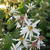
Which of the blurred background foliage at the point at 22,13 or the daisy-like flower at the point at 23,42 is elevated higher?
the blurred background foliage at the point at 22,13

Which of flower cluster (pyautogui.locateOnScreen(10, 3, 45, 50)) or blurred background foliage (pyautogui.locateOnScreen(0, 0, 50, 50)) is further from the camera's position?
blurred background foliage (pyautogui.locateOnScreen(0, 0, 50, 50))

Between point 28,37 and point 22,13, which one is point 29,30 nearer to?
point 28,37

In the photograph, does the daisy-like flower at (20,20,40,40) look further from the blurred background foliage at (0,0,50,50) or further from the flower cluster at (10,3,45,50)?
the blurred background foliage at (0,0,50,50)

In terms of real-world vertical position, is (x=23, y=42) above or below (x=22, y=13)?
below

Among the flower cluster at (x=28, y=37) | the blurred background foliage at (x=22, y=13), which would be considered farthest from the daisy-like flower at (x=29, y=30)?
the blurred background foliage at (x=22, y=13)

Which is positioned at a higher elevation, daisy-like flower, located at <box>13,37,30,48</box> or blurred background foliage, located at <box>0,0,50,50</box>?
blurred background foliage, located at <box>0,0,50,50</box>

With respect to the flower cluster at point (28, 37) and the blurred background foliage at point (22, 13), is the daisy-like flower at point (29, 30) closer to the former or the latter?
the flower cluster at point (28, 37)

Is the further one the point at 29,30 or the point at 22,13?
the point at 22,13

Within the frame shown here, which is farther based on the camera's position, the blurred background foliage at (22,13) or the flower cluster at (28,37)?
the blurred background foliage at (22,13)

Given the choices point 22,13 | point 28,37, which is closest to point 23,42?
point 28,37

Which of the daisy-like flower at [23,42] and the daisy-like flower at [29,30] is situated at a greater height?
the daisy-like flower at [29,30]

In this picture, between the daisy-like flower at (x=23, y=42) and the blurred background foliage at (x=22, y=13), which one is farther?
the blurred background foliage at (x=22, y=13)

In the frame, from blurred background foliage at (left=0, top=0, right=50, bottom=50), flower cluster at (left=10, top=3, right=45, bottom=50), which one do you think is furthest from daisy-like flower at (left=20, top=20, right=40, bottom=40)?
blurred background foliage at (left=0, top=0, right=50, bottom=50)

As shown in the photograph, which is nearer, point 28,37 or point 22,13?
point 28,37
